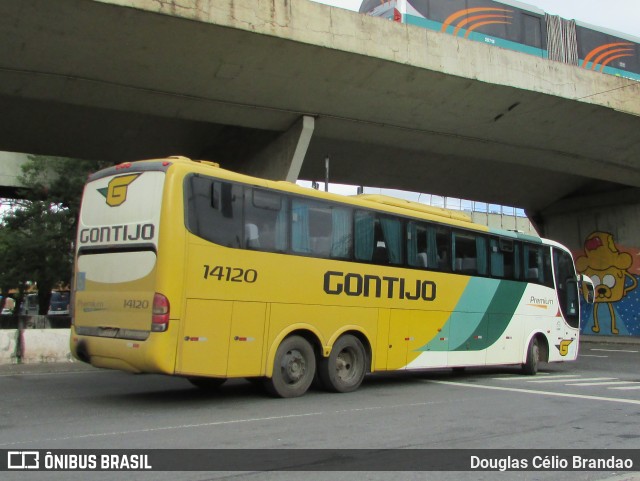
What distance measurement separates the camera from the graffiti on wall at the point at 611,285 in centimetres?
2847

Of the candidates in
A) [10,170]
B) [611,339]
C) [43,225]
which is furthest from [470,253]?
[10,170]

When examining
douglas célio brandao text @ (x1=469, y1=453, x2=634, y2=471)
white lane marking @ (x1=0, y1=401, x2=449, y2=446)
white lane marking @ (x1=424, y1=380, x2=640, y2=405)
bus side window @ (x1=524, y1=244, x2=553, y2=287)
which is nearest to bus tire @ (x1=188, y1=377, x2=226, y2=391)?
white lane marking @ (x1=0, y1=401, x2=449, y2=446)

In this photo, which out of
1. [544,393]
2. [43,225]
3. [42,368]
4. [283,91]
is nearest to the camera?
[544,393]

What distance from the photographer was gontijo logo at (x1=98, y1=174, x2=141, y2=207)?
905 cm

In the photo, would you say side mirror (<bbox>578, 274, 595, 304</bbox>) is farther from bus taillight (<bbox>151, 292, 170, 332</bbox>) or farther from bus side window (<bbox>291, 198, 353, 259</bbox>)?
bus taillight (<bbox>151, 292, 170, 332</bbox>)

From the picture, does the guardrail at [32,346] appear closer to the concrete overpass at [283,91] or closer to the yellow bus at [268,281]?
the yellow bus at [268,281]

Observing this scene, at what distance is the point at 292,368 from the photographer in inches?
388

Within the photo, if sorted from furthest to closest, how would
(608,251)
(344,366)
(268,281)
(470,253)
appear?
(608,251) → (470,253) → (344,366) → (268,281)

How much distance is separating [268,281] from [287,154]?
382 inches

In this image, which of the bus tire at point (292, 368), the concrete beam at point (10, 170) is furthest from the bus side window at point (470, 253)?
the concrete beam at point (10, 170)

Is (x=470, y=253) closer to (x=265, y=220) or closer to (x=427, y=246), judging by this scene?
(x=427, y=246)

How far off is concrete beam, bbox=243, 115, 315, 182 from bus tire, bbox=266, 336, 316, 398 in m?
9.18

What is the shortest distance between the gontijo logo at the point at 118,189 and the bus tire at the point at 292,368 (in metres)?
3.24

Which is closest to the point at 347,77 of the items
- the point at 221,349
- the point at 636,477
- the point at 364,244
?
the point at 364,244
